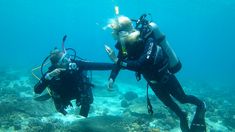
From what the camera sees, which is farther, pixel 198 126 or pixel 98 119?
pixel 98 119

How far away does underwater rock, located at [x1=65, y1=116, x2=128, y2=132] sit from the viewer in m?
8.82

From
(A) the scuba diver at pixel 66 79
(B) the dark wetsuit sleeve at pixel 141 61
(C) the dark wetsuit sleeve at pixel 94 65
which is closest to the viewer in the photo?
(B) the dark wetsuit sleeve at pixel 141 61

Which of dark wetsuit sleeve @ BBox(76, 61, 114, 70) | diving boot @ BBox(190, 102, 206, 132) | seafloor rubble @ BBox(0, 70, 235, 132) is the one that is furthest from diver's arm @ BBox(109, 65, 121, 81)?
diving boot @ BBox(190, 102, 206, 132)

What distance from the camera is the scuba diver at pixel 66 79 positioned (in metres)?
7.16

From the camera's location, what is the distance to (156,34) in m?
7.36

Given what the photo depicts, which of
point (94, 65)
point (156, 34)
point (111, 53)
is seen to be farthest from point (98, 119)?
point (156, 34)

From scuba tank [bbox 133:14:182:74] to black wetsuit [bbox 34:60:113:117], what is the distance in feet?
4.43

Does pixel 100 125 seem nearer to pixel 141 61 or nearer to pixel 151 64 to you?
pixel 151 64

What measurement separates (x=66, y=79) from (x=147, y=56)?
2224 millimetres

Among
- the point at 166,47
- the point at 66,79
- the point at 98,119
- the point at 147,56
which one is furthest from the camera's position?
the point at 98,119

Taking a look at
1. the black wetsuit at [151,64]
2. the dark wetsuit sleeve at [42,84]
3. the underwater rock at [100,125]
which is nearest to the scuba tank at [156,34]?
the black wetsuit at [151,64]

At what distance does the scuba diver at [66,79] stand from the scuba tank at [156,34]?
1350mm

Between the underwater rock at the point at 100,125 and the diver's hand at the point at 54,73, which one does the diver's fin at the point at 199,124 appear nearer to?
the underwater rock at the point at 100,125

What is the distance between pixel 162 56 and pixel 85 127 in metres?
3.61
